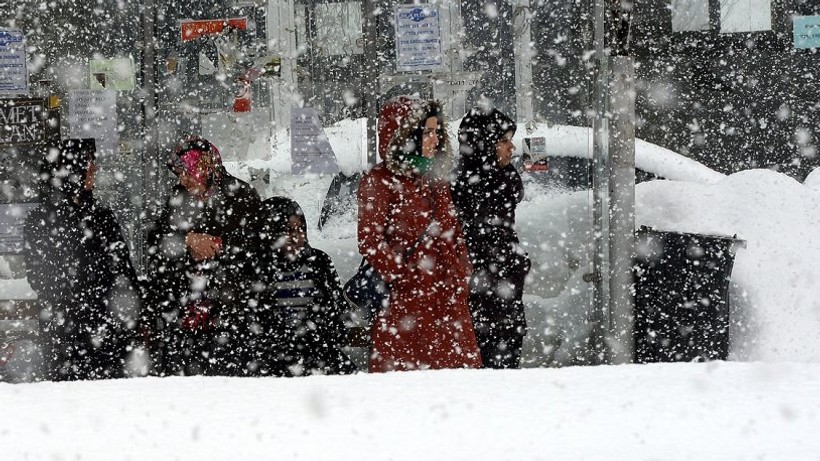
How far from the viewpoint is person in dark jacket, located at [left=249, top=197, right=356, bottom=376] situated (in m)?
4.25

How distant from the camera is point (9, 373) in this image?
5.15 metres

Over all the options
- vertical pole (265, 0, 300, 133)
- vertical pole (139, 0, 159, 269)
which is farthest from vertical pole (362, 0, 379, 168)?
vertical pole (139, 0, 159, 269)

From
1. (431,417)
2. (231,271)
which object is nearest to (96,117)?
(231,271)

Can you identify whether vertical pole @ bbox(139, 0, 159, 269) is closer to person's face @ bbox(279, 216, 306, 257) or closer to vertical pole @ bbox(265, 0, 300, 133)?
vertical pole @ bbox(265, 0, 300, 133)

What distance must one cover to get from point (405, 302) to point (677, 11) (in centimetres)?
291

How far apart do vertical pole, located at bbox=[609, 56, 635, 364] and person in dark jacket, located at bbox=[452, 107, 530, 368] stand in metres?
0.70

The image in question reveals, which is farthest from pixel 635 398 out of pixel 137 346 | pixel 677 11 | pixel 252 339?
pixel 677 11

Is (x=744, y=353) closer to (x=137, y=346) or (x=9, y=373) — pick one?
(x=137, y=346)

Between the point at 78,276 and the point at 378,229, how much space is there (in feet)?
5.31

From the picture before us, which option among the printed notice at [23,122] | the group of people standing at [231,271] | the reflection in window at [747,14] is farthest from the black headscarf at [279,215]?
the reflection in window at [747,14]

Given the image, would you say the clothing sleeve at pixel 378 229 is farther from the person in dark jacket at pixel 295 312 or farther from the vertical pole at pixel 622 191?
the vertical pole at pixel 622 191

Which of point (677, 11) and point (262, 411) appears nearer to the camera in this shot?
point (262, 411)

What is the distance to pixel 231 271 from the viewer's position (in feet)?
14.5

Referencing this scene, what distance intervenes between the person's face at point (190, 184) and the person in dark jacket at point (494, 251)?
1.28m
